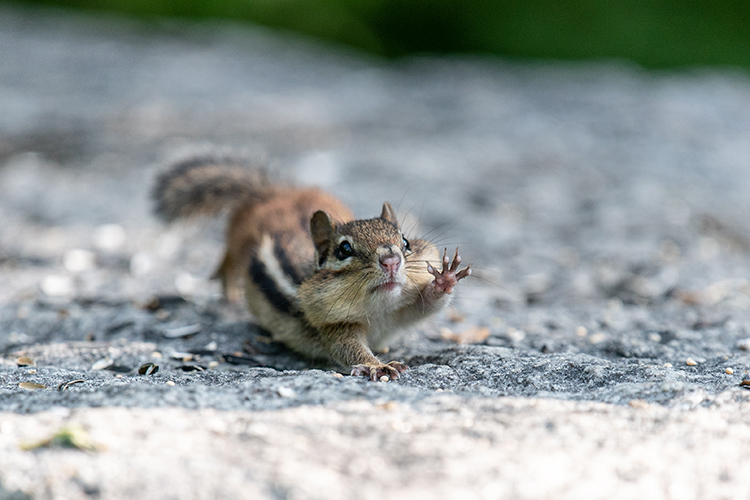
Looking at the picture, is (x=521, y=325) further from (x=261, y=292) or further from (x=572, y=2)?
(x=572, y=2)

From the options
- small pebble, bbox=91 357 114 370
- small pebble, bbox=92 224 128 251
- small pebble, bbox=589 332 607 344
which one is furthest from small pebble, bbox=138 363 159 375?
small pebble, bbox=92 224 128 251

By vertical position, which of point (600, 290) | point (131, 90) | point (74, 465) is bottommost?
point (74, 465)

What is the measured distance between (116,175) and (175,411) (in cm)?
417

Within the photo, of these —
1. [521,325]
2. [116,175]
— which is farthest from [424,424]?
[116,175]

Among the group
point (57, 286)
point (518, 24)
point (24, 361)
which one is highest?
point (518, 24)

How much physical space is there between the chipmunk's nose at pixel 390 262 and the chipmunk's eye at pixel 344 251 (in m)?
0.19

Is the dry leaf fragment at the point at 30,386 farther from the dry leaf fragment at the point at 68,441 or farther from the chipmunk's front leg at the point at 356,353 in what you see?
the chipmunk's front leg at the point at 356,353

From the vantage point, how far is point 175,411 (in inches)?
78.7

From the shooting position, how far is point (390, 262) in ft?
8.48

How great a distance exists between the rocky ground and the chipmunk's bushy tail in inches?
9.9

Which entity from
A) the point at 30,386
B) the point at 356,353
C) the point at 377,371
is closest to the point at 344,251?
the point at 356,353

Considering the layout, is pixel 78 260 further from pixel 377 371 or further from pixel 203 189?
pixel 377 371

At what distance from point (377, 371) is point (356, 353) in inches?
8.6

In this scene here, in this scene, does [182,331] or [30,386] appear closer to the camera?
[30,386]
